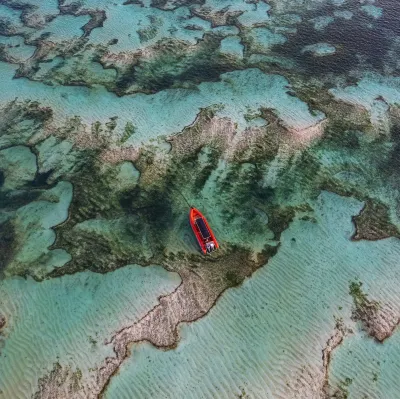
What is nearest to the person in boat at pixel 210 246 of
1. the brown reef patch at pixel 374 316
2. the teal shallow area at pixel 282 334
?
the teal shallow area at pixel 282 334

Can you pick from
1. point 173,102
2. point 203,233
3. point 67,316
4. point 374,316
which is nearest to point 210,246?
point 203,233

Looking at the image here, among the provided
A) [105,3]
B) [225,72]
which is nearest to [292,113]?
[225,72]

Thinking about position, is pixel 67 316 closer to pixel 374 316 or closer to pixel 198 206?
pixel 198 206

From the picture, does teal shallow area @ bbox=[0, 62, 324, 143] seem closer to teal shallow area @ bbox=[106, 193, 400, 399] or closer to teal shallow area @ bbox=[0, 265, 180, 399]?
teal shallow area @ bbox=[106, 193, 400, 399]

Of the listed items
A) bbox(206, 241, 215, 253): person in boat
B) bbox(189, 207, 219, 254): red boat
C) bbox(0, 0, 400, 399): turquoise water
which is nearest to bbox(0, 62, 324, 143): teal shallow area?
bbox(0, 0, 400, 399): turquoise water

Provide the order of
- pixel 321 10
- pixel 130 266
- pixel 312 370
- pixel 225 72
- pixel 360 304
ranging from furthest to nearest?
pixel 321 10 < pixel 225 72 < pixel 130 266 < pixel 360 304 < pixel 312 370

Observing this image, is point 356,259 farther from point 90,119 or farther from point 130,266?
point 90,119

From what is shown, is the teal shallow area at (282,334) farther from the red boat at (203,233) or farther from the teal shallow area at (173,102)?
the teal shallow area at (173,102)

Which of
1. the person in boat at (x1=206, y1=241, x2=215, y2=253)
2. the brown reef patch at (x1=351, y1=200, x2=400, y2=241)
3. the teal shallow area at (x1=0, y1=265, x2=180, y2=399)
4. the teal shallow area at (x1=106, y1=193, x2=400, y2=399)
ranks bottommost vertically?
the teal shallow area at (x1=0, y1=265, x2=180, y2=399)
